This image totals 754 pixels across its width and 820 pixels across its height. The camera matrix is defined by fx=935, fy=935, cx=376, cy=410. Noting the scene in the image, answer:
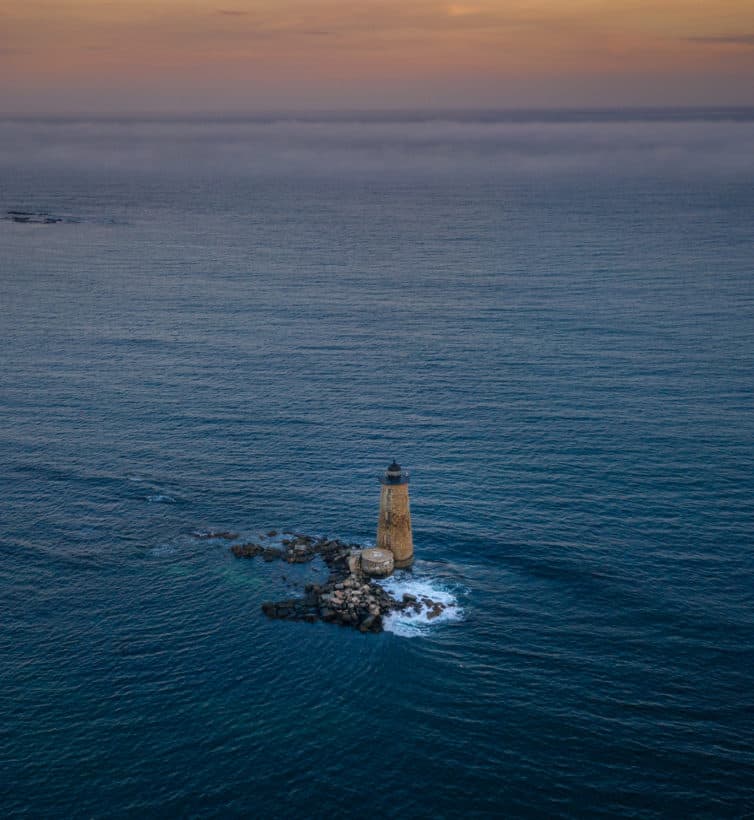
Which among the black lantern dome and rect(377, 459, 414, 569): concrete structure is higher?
the black lantern dome

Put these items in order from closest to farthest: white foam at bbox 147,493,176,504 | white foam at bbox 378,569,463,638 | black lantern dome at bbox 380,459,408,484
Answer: white foam at bbox 378,569,463,638 < black lantern dome at bbox 380,459,408,484 < white foam at bbox 147,493,176,504

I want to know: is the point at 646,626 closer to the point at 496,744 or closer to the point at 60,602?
the point at 496,744

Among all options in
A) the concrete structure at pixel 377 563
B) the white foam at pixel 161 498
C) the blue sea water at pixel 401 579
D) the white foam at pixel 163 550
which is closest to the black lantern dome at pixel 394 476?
the concrete structure at pixel 377 563

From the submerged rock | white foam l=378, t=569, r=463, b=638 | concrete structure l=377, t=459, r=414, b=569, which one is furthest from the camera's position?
concrete structure l=377, t=459, r=414, b=569

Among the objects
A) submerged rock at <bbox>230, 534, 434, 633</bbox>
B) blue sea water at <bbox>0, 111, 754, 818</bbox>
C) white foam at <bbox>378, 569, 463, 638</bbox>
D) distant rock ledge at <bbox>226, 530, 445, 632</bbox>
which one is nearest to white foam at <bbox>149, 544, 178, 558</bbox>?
blue sea water at <bbox>0, 111, 754, 818</bbox>

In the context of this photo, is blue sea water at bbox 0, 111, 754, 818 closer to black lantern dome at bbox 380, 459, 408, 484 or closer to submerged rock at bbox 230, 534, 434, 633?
submerged rock at bbox 230, 534, 434, 633

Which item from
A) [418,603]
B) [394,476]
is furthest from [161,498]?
[418,603]
